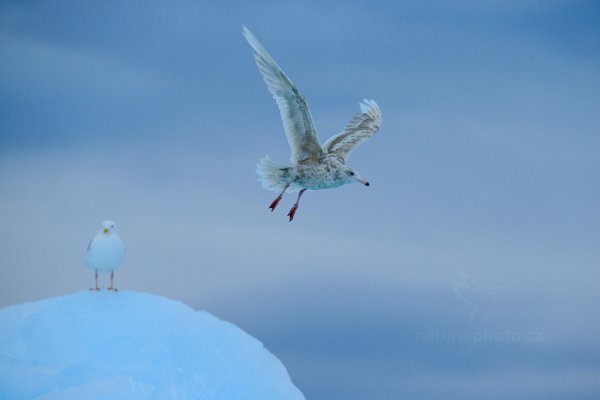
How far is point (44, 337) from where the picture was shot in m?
22.2

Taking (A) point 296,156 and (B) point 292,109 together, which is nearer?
(B) point 292,109

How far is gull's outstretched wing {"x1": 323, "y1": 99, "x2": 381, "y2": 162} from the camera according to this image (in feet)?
64.0

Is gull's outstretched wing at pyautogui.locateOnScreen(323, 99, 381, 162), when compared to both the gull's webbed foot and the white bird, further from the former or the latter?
the gull's webbed foot

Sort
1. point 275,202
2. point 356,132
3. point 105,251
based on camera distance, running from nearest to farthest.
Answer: point 275,202 → point 356,132 → point 105,251

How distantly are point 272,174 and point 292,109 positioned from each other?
131cm

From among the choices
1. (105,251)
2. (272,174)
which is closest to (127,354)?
(105,251)

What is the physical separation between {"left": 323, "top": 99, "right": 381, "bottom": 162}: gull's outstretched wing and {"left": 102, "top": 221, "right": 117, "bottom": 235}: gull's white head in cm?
579

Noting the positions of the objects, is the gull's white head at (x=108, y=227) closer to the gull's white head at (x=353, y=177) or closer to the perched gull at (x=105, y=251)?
the perched gull at (x=105, y=251)

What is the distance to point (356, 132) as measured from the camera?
Result: 20516 mm

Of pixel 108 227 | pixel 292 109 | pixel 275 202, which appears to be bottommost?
pixel 275 202

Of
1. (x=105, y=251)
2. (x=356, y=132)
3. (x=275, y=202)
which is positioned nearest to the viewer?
(x=275, y=202)

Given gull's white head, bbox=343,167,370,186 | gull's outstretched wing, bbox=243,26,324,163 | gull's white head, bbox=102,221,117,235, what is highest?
gull's white head, bbox=102,221,117,235

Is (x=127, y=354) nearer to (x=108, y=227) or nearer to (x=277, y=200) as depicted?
(x=108, y=227)

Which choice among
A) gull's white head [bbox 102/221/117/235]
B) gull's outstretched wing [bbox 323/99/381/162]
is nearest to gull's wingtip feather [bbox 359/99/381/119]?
gull's outstretched wing [bbox 323/99/381/162]
